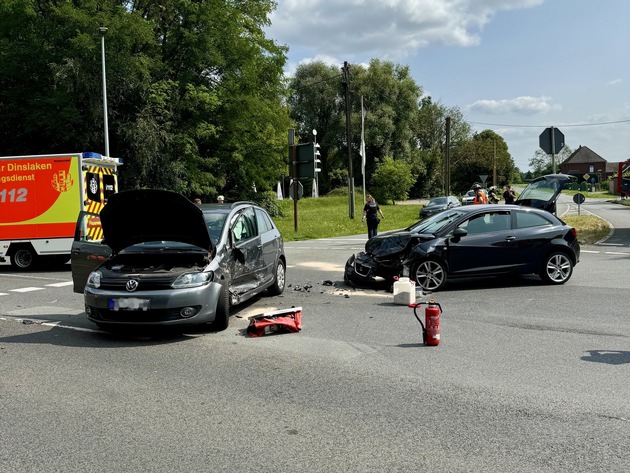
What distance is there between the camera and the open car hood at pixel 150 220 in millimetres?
7984

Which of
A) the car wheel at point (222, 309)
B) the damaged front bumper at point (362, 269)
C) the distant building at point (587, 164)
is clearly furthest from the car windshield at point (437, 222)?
the distant building at point (587, 164)

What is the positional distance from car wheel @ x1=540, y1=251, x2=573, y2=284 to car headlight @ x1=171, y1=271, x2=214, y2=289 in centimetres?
701

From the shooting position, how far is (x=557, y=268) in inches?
465

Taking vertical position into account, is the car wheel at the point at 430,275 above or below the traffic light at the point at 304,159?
below

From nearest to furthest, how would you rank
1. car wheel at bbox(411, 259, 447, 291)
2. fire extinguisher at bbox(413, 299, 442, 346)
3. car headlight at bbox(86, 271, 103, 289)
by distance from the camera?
1. fire extinguisher at bbox(413, 299, 442, 346)
2. car headlight at bbox(86, 271, 103, 289)
3. car wheel at bbox(411, 259, 447, 291)

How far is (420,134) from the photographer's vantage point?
9300 centimetres

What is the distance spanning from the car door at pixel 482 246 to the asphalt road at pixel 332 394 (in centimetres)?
174

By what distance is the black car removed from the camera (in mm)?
11188

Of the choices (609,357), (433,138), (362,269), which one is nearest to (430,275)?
(362,269)

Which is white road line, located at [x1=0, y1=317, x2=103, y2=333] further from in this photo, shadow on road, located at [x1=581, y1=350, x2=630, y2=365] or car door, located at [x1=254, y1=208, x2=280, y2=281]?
shadow on road, located at [x1=581, y1=350, x2=630, y2=365]

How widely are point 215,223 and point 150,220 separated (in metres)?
0.98

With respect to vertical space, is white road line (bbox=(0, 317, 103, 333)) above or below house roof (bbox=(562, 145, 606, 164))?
below

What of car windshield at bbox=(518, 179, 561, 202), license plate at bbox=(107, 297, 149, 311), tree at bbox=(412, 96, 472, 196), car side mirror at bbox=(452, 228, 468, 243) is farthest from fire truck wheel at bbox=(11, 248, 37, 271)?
tree at bbox=(412, 96, 472, 196)

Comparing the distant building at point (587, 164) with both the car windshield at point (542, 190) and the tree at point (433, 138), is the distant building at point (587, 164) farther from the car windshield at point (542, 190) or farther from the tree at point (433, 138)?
the car windshield at point (542, 190)
